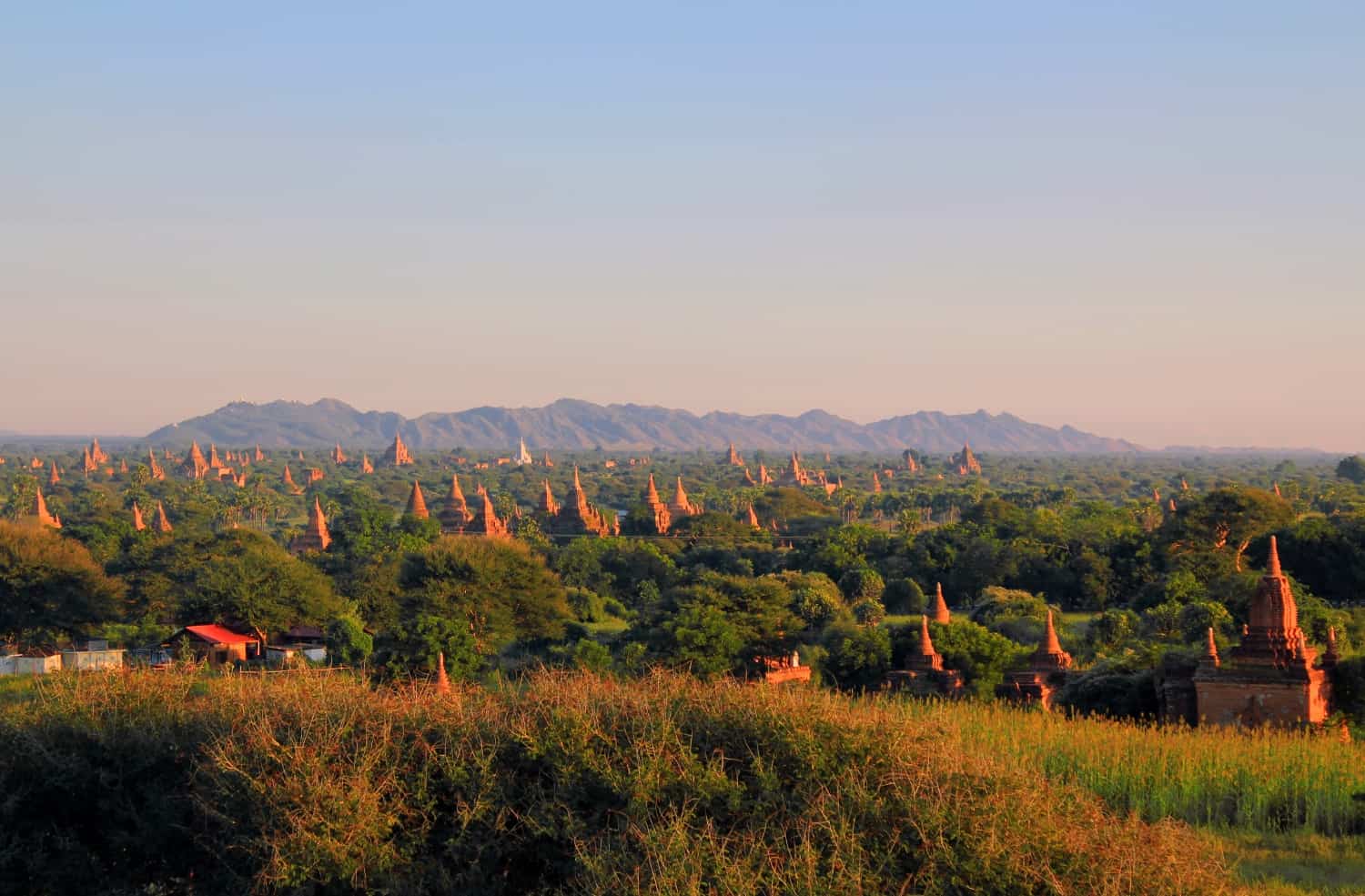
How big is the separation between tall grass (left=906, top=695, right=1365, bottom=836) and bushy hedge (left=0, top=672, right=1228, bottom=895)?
6.35 ft

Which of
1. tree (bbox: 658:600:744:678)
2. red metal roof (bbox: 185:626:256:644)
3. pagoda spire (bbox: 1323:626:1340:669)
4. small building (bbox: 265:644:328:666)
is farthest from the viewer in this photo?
red metal roof (bbox: 185:626:256:644)

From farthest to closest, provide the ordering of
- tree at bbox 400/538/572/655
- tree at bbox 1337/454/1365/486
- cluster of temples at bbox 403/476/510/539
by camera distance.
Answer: tree at bbox 1337/454/1365/486 < cluster of temples at bbox 403/476/510/539 < tree at bbox 400/538/572/655

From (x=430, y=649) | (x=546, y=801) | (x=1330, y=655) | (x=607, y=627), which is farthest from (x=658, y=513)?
(x=546, y=801)

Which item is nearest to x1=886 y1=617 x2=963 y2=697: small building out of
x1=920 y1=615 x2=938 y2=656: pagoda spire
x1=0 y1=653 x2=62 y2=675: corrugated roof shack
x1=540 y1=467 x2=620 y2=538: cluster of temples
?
x1=920 y1=615 x2=938 y2=656: pagoda spire

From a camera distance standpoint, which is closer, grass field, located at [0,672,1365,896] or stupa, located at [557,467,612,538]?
grass field, located at [0,672,1365,896]

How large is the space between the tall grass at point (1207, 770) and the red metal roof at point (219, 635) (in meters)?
27.2

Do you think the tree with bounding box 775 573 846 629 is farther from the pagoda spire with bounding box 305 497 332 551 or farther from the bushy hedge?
the pagoda spire with bounding box 305 497 332 551

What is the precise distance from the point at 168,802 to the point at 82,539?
203 ft

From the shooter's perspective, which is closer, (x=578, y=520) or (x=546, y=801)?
(x=546, y=801)

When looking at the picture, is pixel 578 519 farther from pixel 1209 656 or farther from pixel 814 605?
pixel 1209 656

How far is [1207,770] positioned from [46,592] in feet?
133

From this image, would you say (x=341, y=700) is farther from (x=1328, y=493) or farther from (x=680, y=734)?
(x=1328, y=493)

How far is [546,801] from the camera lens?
38.9ft

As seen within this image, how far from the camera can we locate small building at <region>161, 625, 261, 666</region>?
3944 centimetres
